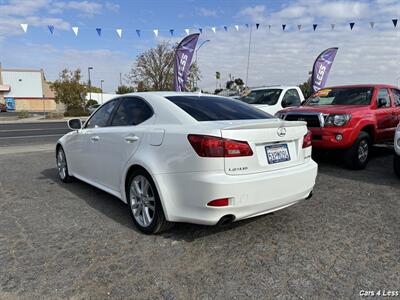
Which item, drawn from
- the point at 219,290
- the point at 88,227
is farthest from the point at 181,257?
the point at 88,227

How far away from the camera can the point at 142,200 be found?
3637 mm

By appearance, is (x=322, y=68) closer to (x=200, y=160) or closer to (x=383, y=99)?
(x=383, y=99)

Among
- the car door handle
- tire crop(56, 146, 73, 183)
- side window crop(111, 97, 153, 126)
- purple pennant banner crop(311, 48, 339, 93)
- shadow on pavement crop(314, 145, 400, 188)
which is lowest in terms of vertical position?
shadow on pavement crop(314, 145, 400, 188)

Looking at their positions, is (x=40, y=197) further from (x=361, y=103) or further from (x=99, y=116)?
(x=361, y=103)

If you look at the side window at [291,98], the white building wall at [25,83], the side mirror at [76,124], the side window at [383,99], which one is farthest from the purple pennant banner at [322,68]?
the white building wall at [25,83]

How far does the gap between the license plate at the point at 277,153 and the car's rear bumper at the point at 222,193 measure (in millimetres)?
111

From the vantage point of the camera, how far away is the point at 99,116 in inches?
191

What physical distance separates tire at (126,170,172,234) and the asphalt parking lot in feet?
0.40

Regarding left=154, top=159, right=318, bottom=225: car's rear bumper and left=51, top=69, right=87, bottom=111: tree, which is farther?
left=51, top=69, right=87, bottom=111: tree

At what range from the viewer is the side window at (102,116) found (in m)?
4.57

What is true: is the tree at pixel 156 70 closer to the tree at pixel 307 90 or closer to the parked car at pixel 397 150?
the tree at pixel 307 90

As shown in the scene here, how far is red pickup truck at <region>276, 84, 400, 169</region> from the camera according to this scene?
6180mm

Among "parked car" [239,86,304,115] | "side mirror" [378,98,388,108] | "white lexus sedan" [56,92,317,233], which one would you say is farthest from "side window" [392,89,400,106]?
"white lexus sedan" [56,92,317,233]

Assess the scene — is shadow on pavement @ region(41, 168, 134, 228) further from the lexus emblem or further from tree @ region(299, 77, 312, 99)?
tree @ region(299, 77, 312, 99)
